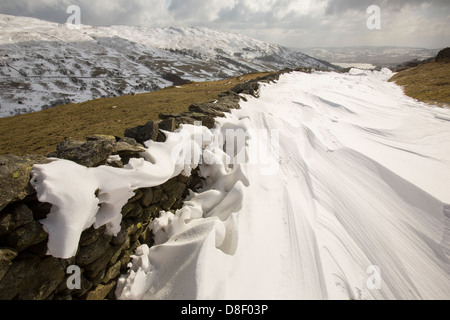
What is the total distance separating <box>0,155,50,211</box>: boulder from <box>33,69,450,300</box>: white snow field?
0.34 feet

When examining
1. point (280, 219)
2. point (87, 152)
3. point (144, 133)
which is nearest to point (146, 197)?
point (87, 152)

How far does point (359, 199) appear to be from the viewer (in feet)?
16.8

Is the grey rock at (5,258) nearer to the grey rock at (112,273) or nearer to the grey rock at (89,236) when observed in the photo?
the grey rock at (89,236)

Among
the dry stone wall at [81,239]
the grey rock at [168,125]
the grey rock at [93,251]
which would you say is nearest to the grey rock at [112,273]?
the dry stone wall at [81,239]

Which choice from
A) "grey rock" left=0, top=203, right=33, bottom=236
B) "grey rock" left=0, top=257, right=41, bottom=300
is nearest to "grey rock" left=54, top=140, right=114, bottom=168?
"grey rock" left=0, top=203, right=33, bottom=236

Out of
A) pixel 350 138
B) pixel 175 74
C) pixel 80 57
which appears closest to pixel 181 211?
pixel 350 138

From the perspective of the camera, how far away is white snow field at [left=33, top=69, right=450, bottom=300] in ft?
8.97

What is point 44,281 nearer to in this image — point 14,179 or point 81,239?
point 81,239

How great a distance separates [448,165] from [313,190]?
15.9ft

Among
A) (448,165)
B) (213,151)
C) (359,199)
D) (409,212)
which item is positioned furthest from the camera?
(448,165)

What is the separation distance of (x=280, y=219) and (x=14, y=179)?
409 centimetres

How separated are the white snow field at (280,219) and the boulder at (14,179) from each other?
10 cm

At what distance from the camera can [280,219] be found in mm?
4254
